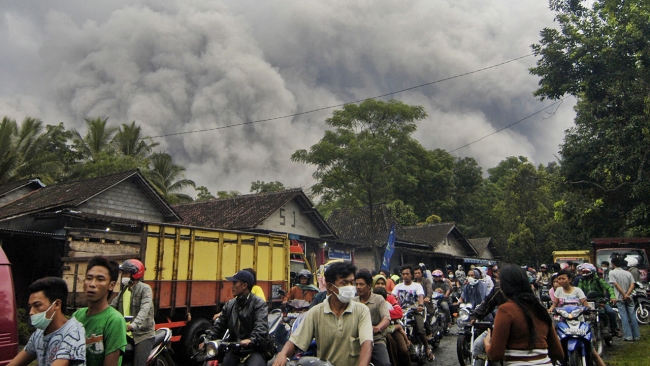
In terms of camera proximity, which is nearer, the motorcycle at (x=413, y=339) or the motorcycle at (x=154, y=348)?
the motorcycle at (x=154, y=348)

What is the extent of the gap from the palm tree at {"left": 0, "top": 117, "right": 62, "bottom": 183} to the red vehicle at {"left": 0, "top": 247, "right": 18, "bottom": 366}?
24.5 metres

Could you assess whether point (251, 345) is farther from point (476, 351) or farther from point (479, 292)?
point (479, 292)

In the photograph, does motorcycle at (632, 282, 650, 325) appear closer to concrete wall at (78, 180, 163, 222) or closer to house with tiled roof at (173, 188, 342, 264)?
house with tiled roof at (173, 188, 342, 264)

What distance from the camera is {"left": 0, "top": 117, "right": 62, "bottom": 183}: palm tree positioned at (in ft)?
85.3

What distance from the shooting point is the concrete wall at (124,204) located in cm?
2039

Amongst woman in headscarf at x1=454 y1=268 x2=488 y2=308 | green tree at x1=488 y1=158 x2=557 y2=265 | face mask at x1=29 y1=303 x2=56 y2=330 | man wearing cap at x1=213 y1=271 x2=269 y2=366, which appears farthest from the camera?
green tree at x1=488 y1=158 x2=557 y2=265

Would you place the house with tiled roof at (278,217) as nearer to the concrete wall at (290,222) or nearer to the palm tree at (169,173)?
the concrete wall at (290,222)

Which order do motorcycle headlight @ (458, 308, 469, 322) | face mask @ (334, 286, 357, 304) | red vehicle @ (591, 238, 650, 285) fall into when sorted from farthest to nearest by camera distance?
red vehicle @ (591, 238, 650, 285)
motorcycle headlight @ (458, 308, 469, 322)
face mask @ (334, 286, 357, 304)

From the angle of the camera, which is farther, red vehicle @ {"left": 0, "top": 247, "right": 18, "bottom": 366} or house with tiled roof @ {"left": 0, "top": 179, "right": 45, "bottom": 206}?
house with tiled roof @ {"left": 0, "top": 179, "right": 45, "bottom": 206}

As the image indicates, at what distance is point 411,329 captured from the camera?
9.39m

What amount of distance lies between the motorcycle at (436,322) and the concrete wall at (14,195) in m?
19.8

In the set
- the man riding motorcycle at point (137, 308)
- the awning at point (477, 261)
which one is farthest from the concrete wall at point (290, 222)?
the man riding motorcycle at point (137, 308)

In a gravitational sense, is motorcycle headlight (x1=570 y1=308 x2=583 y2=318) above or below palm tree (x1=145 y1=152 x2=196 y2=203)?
below

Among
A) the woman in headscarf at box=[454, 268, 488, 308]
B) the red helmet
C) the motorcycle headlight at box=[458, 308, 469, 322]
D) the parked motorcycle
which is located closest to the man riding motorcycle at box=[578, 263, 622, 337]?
the parked motorcycle
